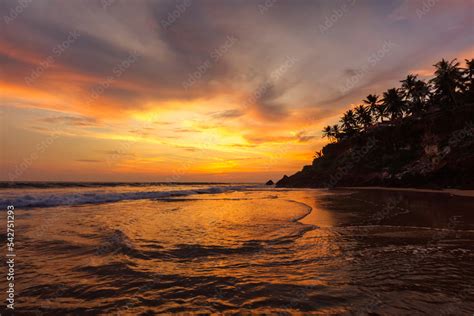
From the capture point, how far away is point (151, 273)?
5250 mm

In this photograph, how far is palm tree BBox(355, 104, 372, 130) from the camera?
245 ft

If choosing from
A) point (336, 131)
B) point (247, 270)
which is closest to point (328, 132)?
point (336, 131)

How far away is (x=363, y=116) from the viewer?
75500 millimetres

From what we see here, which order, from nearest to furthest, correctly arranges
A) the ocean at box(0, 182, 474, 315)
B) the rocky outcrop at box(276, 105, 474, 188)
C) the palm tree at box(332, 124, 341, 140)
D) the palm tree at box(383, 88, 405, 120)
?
the ocean at box(0, 182, 474, 315), the rocky outcrop at box(276, 105, 474, 188), the palm tree at box(383, 88, 405, 120), the palm tree at box(332, 124, 341, 140)

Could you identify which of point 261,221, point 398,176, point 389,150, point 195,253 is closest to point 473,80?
point 389,150

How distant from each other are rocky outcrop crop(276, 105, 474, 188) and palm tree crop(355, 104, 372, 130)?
8643 mm

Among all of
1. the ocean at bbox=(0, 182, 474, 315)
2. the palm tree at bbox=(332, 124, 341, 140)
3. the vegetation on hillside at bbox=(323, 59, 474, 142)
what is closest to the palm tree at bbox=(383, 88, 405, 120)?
the vegetation on hillside at bbox=(323, 59, 474, 142)

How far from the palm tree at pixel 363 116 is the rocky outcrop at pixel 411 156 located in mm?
8643

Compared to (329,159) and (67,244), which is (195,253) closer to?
(67,244)

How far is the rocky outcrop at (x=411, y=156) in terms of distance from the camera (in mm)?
33906

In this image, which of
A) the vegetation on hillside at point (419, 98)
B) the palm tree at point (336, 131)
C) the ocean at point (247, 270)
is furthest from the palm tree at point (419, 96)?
the ocean at point (247, 270)

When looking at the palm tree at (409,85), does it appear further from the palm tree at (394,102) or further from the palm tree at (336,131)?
the palm tree at (336,131)

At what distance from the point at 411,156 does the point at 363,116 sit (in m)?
32.9

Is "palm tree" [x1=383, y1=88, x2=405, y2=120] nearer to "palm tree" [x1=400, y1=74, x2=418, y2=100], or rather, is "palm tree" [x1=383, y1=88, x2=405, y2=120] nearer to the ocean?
"palm tree" [x1=400, y1=74, x2=418, y2=100]
